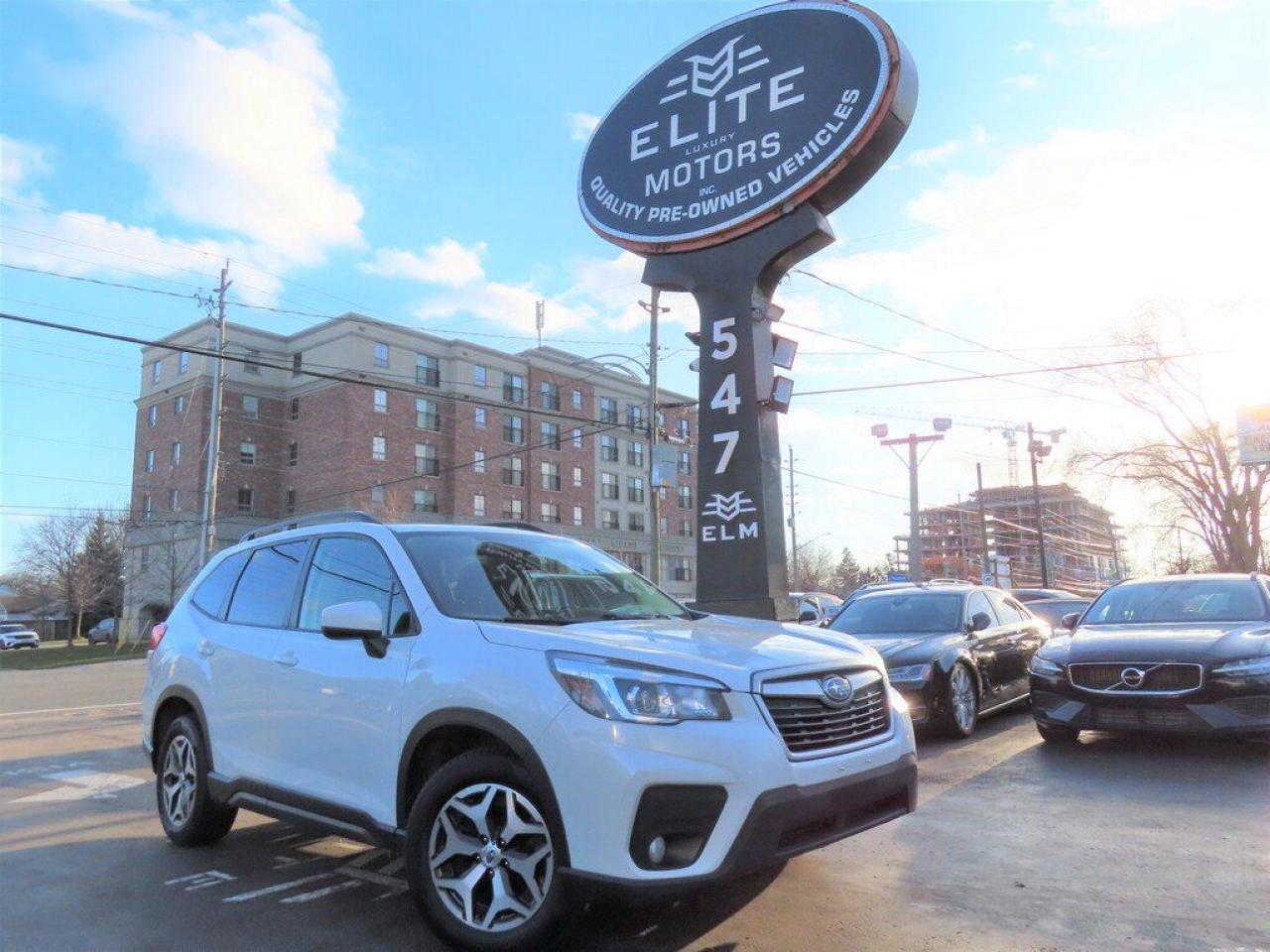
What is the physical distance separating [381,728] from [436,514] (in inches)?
1709

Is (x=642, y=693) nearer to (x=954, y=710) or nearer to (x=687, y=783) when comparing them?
(x=687, y=783)

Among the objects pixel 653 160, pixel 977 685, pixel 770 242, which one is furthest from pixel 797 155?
pixel 977 685

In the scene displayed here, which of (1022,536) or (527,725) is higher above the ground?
(1022,536)

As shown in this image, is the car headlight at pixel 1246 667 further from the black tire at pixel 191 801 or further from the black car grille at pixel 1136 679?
the black tire at pixel 191 801

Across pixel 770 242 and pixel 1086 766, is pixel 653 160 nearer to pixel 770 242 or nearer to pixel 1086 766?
pixel 770 242

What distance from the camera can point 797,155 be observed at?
40.0 ft

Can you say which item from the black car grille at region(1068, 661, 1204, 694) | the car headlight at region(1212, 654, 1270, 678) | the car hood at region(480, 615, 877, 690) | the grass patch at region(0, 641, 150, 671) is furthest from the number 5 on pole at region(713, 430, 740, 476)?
the grass patch at region(0, 641, 150, 671)

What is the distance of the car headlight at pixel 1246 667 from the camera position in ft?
21.6

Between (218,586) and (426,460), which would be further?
(426,460)

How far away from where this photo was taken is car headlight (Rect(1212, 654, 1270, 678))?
6.58 m

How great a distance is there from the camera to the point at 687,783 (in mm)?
3115

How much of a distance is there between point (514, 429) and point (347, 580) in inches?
1858

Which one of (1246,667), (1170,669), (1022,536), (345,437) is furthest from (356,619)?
(1022,536)

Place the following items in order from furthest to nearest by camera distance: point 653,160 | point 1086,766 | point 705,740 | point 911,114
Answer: point 653,160 → point 911,114 → point 1086,766 → point 705,740
